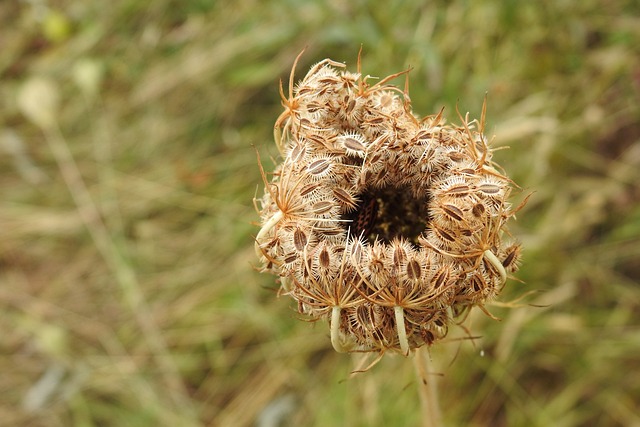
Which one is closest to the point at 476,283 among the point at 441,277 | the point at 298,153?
the point at 441,277

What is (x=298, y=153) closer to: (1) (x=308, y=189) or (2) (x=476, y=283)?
(1) (x=308, y=189)

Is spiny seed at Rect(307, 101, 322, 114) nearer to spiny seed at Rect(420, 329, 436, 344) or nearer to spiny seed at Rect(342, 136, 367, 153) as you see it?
spiny seed at Rect(342, 136, 367, 153)

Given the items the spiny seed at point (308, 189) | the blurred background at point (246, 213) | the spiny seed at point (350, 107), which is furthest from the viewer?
the blurred background at point (246, 213)

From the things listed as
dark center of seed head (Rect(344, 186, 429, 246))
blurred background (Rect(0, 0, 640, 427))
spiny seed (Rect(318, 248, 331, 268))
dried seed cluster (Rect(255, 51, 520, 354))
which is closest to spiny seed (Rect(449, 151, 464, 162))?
dried seed cluster (Rect(255, 51, 520, 354))

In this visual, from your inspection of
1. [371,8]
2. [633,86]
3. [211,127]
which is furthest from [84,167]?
[633,86]

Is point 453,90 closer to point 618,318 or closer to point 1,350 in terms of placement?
point 618,318

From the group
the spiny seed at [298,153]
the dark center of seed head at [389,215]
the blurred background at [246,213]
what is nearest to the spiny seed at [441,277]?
the dark center of seed head at [389,215]

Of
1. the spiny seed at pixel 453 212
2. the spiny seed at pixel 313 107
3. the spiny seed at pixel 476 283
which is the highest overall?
the spiny seed at pixel 313 107

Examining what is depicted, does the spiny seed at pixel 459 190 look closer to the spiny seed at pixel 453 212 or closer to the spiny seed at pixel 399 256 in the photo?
the spiny seed at pixel 453 212
